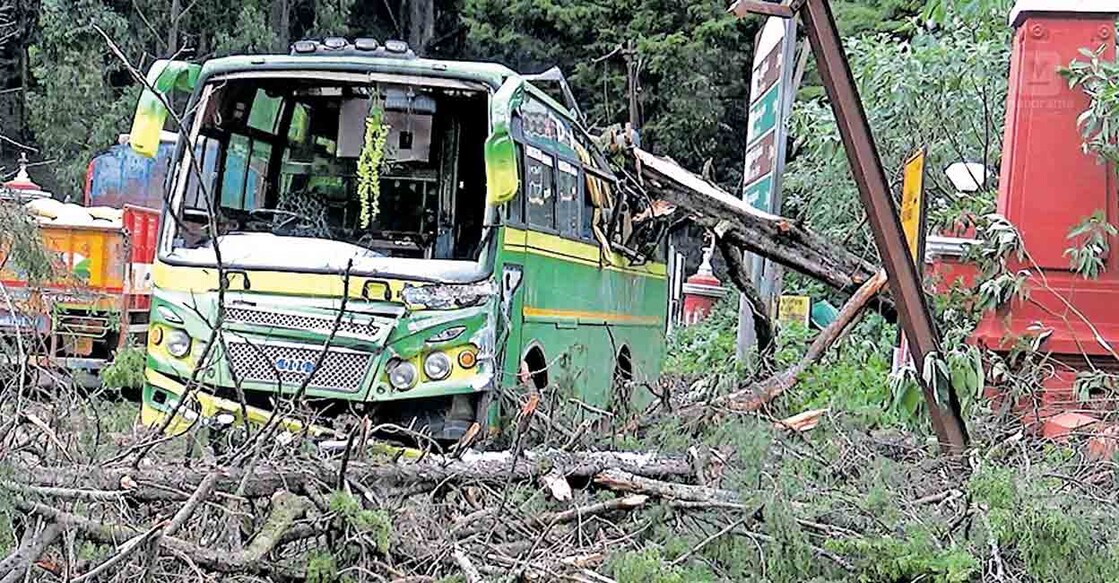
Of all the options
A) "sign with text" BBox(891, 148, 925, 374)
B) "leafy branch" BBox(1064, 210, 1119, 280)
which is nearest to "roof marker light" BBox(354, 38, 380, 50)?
"sign with text" BBox(891, 148, 925, 374)

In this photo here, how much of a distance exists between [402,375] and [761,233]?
3.02 metres

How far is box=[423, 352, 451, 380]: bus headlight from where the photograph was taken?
24.7 feet

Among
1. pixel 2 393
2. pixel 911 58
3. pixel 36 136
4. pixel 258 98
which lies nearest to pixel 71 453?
pixel 2 393

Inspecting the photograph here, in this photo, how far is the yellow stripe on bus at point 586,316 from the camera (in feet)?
27.6

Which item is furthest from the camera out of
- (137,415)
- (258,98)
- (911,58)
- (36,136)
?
(36,136)

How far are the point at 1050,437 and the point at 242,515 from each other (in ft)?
13.5

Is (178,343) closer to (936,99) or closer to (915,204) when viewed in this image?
(915,204)

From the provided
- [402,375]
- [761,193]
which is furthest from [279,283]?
[761,193]

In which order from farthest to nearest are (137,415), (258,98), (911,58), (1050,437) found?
(911,58) → (258,98) → (137,415) → (1050,437)

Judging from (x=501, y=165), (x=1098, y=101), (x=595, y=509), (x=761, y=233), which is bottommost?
(x=595, y=509)

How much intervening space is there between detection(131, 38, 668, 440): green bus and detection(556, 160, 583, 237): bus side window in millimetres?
23

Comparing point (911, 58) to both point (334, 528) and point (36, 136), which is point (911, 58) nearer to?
point (334, 528)

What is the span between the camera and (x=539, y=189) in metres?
8.62

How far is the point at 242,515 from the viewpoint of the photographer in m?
4.71
